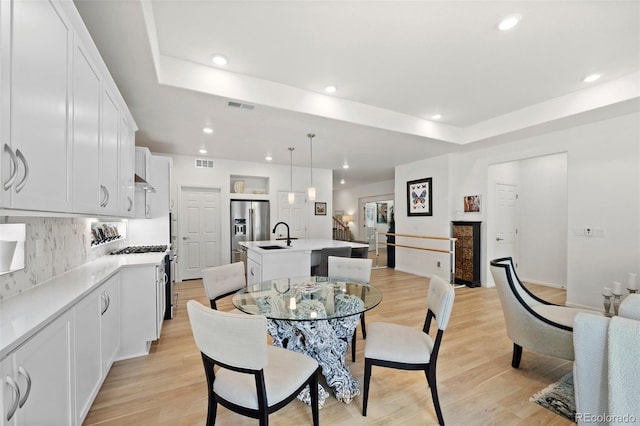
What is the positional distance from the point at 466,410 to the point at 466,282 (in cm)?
384

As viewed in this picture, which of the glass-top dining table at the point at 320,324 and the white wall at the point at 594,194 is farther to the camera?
the white wall at the point at 594,194

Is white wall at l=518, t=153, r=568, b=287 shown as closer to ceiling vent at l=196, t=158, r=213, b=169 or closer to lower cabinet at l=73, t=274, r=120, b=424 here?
ceiling vent at l=196, t=158, r=213, b=169

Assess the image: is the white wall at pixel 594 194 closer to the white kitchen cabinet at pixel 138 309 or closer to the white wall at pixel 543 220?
the white wall at pixel 543 220

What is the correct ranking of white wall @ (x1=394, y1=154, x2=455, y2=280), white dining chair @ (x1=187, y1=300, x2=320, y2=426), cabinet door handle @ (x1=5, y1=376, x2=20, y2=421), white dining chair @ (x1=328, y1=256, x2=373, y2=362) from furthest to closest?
1. white wall @ (x1=394, y1=154, x2=455, y2=280)
2. white dining chair @ (x1=328, y1=256, x2=373, y2=362)
3. white dining chair @ (x1=187, y1=300, x2=320, y2=426)
4. cabinet door handle @ (x1=5, y1=376, x2=20, y2=421)

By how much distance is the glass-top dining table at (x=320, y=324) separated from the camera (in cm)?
186

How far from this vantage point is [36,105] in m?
1.17

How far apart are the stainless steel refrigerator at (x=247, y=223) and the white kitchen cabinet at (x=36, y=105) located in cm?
481

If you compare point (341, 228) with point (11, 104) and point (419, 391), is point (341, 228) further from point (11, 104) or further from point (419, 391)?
point (11, 104)

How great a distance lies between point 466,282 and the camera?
5.28m

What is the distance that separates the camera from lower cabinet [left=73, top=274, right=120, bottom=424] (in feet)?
5.16

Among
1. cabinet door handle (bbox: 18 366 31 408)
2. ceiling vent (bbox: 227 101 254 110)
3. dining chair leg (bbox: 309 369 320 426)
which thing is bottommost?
dining chair leg (bbox: 309 369 320 426)

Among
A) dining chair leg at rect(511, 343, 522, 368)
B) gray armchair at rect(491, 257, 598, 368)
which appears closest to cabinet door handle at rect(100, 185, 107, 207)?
gray armchair at rect(491, 257, 598, 368)

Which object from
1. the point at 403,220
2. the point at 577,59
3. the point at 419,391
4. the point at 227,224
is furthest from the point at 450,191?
the point at 227,224

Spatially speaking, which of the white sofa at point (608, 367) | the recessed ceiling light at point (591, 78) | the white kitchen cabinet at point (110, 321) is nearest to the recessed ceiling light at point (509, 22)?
the recessed ceiling light at point (591, 78)
